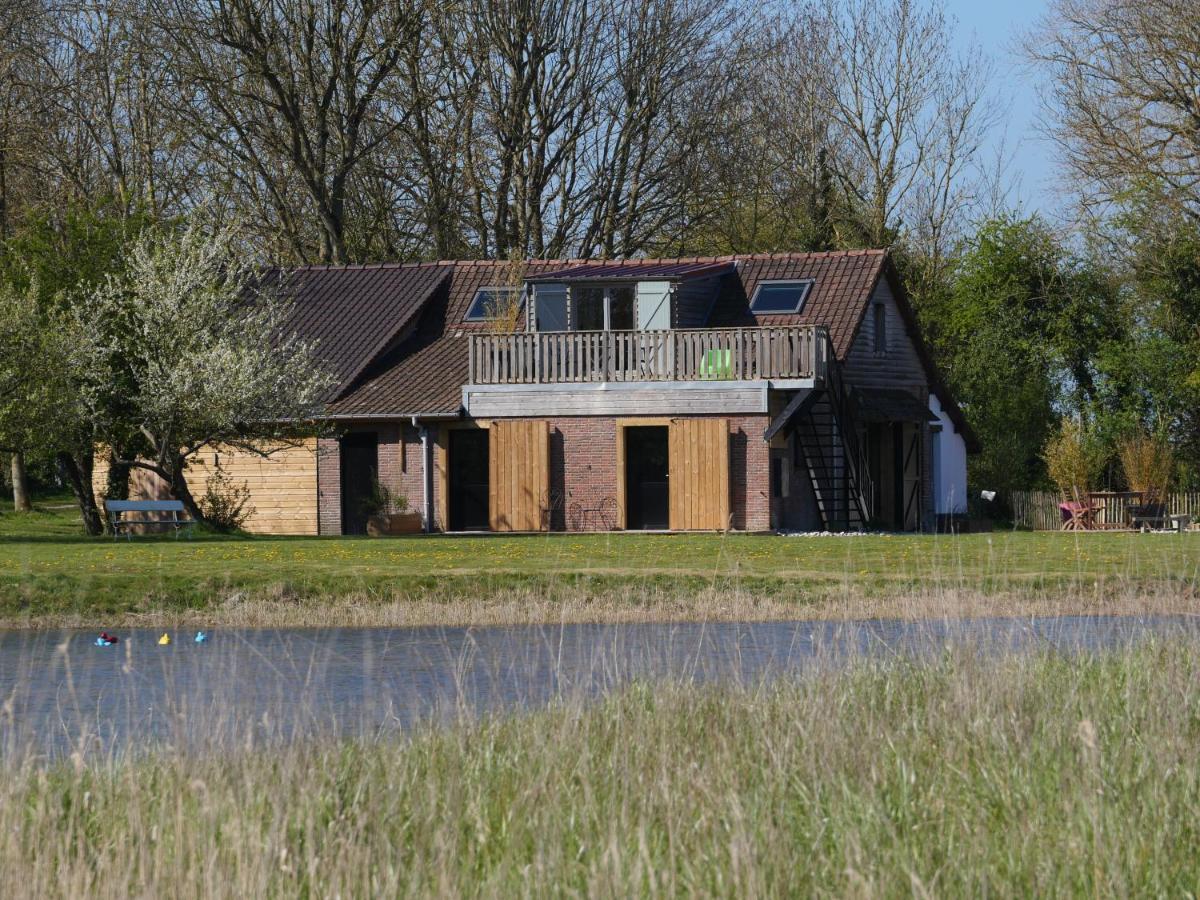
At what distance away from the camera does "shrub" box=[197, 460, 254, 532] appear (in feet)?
113

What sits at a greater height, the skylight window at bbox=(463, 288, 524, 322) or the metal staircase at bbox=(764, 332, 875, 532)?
the skylight window at bbox=(463, 288, 524, 322)

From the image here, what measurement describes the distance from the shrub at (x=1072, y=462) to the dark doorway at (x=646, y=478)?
9960mm

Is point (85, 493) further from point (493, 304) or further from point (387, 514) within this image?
point (493, 304)

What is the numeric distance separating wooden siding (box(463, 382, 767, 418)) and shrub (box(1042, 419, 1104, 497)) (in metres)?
9.33

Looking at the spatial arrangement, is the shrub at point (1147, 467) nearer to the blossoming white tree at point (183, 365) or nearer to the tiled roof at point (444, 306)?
the tiled roof at point (444, 306)

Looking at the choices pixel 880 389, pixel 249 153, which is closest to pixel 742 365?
pixel 880 389

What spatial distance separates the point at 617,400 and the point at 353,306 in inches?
299

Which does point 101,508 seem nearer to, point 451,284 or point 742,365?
point 451,284

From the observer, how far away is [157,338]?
3278 cm

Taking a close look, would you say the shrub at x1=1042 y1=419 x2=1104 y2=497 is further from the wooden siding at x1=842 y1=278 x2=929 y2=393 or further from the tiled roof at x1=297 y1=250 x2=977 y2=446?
the wooden siding at x1=842 y1=278 x2=929 y2=393

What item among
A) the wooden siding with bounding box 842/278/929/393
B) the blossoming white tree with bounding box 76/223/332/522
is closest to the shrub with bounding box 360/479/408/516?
the blossoming white tree with bounding box 76/223/332/522

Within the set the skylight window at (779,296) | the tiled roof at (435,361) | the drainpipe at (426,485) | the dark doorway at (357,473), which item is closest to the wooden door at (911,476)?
the skylight window at (779,296)

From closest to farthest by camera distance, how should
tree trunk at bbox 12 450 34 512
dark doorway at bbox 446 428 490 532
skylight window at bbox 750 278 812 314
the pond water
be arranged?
the pond water → dark doorway at bbox 446 428 490 532 → skylight window at bbox 750 278 812 314 → tree trunk at bbox 12 450 34 512

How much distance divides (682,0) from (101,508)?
18.4 m
